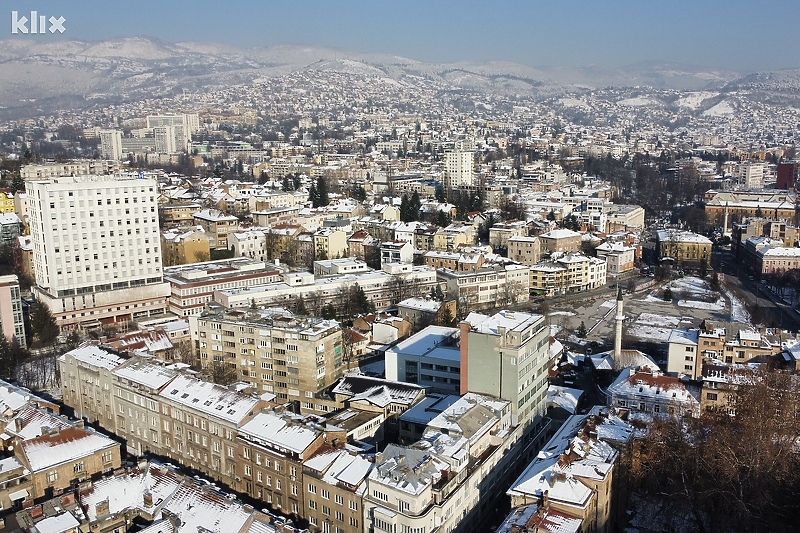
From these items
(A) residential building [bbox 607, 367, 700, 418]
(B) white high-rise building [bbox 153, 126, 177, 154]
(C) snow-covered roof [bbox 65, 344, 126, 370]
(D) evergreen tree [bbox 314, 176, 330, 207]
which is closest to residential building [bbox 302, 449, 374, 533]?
(C) snow-covered roof [bbox 65, 344, 126, 370]

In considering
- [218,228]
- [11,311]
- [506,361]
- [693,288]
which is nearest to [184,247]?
[218,228]

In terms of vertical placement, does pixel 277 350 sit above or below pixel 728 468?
above

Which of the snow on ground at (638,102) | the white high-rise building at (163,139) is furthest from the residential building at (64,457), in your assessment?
the snow on ground at (638,102)

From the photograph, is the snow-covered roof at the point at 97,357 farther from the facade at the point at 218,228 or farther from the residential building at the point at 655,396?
the facade at the point at 218,228

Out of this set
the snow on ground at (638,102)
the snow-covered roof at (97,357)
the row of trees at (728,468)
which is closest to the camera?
the row of trees at (728,468)

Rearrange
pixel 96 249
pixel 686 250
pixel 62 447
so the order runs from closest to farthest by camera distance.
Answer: pixel 62 447 < pixel 96 249 < pixel 686 250

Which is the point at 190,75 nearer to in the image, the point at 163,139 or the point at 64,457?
the point at 163,139

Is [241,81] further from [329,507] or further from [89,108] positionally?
[329,507]
